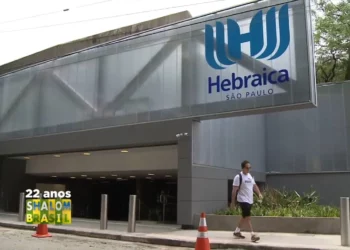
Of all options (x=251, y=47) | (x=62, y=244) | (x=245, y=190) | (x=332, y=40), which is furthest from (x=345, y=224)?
(x=332, y=40)

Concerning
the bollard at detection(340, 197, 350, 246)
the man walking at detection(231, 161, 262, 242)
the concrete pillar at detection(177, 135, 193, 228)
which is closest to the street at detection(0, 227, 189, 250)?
the man walking at detection(231, 161, 262, 242)

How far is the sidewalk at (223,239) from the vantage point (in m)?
8.66

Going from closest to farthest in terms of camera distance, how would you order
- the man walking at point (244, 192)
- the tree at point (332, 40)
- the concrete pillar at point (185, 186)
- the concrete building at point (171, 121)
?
the man walking at point (244, 192) → the concrete pillar at point (185, 186) → the concrete building at point (171, 121) → the tree at point (332, 40)

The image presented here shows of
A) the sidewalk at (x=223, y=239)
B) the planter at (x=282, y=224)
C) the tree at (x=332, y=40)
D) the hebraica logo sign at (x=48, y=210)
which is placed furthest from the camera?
the tree at (x=332, y=40)

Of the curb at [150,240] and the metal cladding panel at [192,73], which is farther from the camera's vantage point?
the metal cladding panel at [192,73]

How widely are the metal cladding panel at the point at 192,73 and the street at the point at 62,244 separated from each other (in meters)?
4.69

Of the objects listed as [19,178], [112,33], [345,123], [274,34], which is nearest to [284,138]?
[345,123]

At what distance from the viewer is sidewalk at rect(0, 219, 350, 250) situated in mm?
8664

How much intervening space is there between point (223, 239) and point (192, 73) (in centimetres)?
563

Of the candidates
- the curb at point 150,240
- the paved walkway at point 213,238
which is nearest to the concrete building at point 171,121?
the paved walkway at point 213,238

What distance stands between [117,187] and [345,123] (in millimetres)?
13319

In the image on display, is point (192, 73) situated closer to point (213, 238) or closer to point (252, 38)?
point (252, 38)

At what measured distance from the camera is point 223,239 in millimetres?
9758

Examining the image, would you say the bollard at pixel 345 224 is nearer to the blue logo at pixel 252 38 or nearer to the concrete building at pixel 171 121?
the concrete building at pixel 171 121
